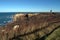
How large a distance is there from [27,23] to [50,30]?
3.66ft

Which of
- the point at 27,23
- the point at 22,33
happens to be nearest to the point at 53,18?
the point at 27,23

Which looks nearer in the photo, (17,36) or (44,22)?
(17,36)

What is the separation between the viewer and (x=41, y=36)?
7.71 meters

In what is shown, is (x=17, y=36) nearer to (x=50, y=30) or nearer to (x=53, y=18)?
(x=50, y=30)

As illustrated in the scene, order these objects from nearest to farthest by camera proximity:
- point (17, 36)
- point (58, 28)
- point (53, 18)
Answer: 1. point (17, 36)
2. point (58, 28)
3. point (53, 18)

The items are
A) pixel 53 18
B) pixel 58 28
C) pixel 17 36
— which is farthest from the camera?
pixel 53 18

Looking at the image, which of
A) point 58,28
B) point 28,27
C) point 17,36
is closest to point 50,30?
point 58,28

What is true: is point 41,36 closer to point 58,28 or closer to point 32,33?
point 32,33

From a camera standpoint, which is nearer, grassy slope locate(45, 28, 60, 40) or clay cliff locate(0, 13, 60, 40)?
clay cliff locate(0, 13, 60, 40)

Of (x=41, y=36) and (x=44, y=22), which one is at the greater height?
(x=44, y=22)

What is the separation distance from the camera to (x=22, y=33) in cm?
756

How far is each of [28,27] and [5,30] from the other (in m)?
1.04

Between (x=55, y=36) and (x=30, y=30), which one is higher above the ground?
(x=30, y=30)

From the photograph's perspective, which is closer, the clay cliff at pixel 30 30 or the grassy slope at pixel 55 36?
the clay cliff at pixel 30 30
